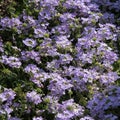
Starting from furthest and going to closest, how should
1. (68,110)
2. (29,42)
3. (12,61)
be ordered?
(29,42), (12,61), (68,110)

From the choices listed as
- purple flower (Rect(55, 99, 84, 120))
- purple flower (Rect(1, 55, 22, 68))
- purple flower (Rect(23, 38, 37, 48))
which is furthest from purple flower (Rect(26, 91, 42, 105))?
Answer: purple flower (Rect(23, 38, 37, 48))

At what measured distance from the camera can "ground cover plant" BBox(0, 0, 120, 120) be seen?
3766 millimetres

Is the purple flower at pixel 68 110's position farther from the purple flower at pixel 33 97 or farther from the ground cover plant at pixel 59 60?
the purple flower at pixel 33 97

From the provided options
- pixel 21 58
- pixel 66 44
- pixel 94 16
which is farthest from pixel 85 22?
pixel 21 58

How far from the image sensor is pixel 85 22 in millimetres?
4750

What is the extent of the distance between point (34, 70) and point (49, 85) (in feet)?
0.81

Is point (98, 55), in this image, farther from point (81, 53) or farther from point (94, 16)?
point (94, 16)

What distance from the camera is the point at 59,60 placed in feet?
13.9

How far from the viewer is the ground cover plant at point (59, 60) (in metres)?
3.77

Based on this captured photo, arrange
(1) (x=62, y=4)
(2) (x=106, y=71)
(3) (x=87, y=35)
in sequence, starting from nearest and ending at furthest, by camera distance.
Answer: (2) (x=106, y=71)
(3) (x=87, y=35)
(1) (x=62, y=4)

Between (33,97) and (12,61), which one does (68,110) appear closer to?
(33,97)

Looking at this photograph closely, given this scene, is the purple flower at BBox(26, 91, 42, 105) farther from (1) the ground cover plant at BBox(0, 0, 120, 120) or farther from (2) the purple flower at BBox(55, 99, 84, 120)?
(2) the purple flower at BBox(55, 99, 84, 120)

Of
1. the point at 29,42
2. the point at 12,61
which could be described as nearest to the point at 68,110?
the point at 12,61

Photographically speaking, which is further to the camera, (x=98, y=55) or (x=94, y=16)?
(x=94, y=16)
